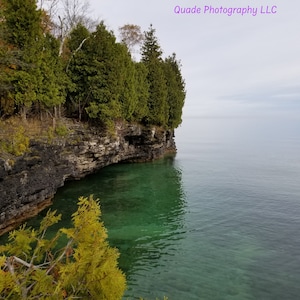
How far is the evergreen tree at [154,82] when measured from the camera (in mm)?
45719

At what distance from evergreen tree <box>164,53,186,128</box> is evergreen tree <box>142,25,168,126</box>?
5.13 m

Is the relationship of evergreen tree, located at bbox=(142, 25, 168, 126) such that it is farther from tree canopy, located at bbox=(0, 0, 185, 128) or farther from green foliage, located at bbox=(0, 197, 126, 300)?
green foliage, located at bbox=(0, 197, 126, 300)

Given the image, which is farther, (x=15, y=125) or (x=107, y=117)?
(x=107, y=117)

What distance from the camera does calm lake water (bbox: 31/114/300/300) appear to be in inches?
559

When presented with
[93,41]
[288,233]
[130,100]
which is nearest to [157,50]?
[130,100]

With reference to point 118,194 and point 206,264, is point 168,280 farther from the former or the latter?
point 118,194

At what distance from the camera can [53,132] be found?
24938 mm

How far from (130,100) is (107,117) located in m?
5.79

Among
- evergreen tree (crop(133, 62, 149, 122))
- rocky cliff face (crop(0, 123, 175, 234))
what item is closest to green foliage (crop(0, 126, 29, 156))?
rocky cliff face (crop(0, 123, 175, 234))

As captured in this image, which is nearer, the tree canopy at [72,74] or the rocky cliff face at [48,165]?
the rocky cliff face at [48,165]

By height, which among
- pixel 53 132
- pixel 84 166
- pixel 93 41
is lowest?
pixel 84 166

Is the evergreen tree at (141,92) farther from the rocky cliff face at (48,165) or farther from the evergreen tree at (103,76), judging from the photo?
the evergreen tree at (103,76)

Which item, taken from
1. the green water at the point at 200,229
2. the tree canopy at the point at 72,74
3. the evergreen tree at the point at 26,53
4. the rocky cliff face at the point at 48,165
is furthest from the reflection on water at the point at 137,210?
the evergreen tree at the point at 26,53

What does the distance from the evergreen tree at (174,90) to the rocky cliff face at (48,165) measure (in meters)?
14.9
